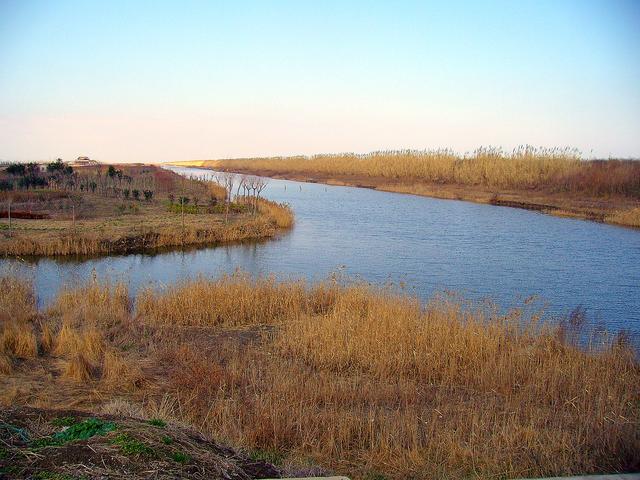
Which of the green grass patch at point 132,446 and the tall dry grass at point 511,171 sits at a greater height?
the tall dry grass at point 511,171

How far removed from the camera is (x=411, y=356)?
776cm

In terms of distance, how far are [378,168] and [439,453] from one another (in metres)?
61.8

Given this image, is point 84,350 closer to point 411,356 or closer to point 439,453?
point 411,356

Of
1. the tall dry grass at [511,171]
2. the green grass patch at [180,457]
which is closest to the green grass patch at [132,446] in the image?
the green grass patch at [180,457]

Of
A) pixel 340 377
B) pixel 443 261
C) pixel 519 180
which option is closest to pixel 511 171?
pixel 519 180

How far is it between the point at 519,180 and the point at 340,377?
42.5m

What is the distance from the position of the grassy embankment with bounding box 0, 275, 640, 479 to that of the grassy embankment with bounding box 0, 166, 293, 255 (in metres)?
7.53

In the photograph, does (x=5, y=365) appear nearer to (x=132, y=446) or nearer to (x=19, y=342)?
(x=19, y=342)

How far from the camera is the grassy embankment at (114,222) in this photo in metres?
18.0

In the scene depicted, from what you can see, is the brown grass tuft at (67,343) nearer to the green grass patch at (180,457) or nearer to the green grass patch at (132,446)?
the green grass patch at (132,446)

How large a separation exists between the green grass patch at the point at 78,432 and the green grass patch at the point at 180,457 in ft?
1.59

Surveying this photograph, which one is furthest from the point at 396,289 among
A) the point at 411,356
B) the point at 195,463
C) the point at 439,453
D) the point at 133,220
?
the point at 133,220

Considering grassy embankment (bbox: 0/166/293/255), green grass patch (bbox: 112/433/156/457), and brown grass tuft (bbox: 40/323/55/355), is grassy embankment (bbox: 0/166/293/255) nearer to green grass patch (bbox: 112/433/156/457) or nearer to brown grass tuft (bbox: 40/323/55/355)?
brown grass tuft (bbox: 40/323/55/355)

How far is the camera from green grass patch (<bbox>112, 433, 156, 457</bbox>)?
3248 mm
